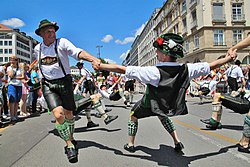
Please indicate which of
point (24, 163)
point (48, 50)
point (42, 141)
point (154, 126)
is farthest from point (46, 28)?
point (154, 126)

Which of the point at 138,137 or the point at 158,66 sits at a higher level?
the point at 158,66

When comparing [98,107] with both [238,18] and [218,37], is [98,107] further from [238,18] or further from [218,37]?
[238,18]

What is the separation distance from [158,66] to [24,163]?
249 cm

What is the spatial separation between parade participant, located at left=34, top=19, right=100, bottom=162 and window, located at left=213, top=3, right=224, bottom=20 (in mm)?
35831

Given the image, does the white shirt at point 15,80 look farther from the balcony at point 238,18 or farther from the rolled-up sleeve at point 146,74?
the balcony at point 238,18

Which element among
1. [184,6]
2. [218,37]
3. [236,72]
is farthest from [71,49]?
[184,6]

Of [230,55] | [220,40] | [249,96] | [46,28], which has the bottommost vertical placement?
[249,96]

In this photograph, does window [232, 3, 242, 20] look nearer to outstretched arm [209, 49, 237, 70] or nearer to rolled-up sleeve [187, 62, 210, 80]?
outstretched arm [209, 49, 237, 70]

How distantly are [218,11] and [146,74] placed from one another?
3686cm

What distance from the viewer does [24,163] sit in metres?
3.57

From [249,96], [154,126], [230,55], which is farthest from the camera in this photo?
[154,126]

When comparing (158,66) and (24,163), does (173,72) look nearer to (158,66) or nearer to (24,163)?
(158,66)

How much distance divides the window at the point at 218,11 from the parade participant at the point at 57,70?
35.8 m

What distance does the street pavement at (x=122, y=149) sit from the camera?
3.52 metres
